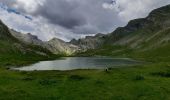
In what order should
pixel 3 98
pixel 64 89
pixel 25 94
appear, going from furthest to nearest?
1. pixel 64 89
2. pixel 25 94
3. pixel 3 98

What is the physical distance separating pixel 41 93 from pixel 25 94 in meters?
2.36

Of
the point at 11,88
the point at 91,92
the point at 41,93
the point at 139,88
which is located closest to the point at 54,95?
the point at 41,93

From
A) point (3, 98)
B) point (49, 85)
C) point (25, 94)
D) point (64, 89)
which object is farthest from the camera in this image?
point (49, 85)

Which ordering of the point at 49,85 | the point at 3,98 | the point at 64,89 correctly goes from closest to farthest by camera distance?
the point at 3,98 → the point at 64,89 → the point at 49,85

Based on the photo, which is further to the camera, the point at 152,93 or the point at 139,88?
the point at 139,88

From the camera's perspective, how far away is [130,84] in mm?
50031

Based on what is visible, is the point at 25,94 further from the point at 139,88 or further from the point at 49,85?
the point at 139,88

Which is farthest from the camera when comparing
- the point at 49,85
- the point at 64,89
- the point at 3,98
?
the point at 49,85

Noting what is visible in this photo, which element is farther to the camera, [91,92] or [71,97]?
[91,92]

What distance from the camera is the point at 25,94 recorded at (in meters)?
40.9

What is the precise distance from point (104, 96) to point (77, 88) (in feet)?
23.8

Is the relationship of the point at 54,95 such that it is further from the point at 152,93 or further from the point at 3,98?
the point at 152,93

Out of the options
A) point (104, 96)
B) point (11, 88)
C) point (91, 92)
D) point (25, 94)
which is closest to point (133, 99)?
point (104, 96)

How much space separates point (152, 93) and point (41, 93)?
52.8 ft
